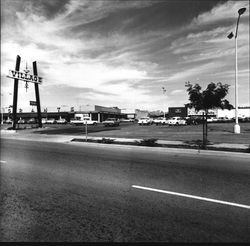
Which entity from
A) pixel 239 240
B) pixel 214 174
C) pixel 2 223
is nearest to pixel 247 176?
pixel 214 174

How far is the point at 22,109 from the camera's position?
84000 millimetres

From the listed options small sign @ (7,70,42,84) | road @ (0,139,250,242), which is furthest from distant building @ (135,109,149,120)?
road @ (0,139,250,242)

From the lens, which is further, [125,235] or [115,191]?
[115,191]

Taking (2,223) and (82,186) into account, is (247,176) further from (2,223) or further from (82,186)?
(2,223)

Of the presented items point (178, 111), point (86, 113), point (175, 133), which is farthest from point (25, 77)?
point (178, 111)

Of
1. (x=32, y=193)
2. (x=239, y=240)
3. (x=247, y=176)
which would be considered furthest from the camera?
(x=247, y=176)

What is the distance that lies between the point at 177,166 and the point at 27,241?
20.7 ft

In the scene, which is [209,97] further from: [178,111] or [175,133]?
[178,111]

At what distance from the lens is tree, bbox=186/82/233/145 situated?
14577mm

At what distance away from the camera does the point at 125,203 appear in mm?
4750

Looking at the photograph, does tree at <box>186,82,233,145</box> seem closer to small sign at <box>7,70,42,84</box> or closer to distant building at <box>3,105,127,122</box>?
small sign at <box>7,70,42,84</box>

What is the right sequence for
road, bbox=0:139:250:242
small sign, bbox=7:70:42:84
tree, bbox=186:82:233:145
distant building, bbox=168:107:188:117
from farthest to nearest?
distant building, bbox=168:107:188:117, small sign, bbox=7:70:42:84, tree, bbox=186:82:233:145, road, bbox=0:139:250:242

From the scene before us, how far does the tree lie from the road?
289 inches

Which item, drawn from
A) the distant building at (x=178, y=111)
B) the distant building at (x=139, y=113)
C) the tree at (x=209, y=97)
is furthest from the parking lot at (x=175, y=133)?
the distant building at (x=139, y=113)
